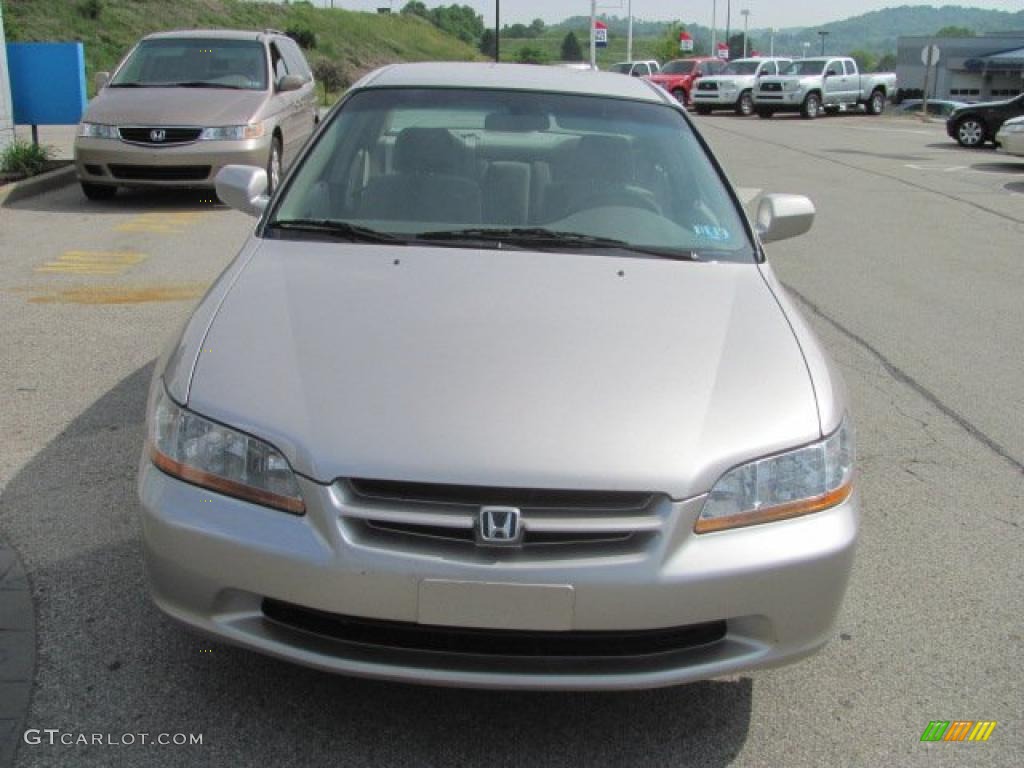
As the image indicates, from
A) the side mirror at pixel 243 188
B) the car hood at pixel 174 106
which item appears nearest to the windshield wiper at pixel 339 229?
the side mirror at pixel 243 188

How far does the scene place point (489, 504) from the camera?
2693mm

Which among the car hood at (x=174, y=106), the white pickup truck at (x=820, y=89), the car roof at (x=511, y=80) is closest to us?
the car roof at (x=511, y=80)

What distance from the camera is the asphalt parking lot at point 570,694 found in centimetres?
298

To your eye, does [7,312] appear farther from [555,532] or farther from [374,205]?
[555,532]

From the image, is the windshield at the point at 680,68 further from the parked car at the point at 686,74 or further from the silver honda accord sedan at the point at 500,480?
the silver honda accord sedan at the point at 500,480

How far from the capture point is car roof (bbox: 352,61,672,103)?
15.2ft

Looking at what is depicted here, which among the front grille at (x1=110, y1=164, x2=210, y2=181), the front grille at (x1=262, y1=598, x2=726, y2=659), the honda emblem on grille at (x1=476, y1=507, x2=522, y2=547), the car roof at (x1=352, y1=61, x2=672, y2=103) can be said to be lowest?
the front grille at (x1=262, y1=598, x2=726, y2=659)

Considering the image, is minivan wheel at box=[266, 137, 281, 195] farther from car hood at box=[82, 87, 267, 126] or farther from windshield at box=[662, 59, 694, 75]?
windshield at box=[662, 59, 694, 75]

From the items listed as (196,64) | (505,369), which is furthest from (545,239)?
(196,64)

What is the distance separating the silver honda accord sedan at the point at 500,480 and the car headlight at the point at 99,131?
838 centimetres

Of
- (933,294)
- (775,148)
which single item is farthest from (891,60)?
(933,294)

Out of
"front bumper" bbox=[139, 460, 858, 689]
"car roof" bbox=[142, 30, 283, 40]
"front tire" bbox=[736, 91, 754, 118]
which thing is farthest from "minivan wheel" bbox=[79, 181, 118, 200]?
"front tire" bbox=[736, 91, 754, 118]

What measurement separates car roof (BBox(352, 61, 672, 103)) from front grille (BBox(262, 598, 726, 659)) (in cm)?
253

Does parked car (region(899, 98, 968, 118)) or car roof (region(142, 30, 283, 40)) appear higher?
car roof (region(142, 30, 283, 40))
